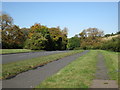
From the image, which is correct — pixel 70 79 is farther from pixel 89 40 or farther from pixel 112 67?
pixel 89 40

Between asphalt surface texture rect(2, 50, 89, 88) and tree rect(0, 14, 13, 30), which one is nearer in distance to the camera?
asphalt surface texture rect(2, 50, 89, 88)

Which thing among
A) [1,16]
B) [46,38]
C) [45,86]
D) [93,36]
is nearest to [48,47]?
[46,38]

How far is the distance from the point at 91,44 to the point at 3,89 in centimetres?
Result: 10306

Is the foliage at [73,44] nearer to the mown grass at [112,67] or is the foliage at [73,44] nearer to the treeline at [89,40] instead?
the treeline at [89,40]

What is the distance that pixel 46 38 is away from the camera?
227 ft

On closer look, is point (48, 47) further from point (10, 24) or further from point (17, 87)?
point (17, 87)

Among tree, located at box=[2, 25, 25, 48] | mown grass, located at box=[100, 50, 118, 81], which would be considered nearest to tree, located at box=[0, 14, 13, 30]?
tree, located at box=[2, 25, 25, 48]

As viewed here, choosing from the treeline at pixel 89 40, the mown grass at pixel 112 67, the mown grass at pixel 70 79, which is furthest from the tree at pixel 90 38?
the mown grass at pixel 70 79

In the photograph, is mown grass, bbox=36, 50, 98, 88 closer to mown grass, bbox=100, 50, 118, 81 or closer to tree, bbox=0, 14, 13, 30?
mown grass, bbox=100, 50, 118, 81

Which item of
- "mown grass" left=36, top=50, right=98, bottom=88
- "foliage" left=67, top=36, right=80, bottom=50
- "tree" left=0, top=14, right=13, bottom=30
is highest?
"tree" left=0, top=14, right=13, bottom=30

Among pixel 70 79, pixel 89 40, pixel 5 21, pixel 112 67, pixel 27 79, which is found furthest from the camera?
pixel 89 40

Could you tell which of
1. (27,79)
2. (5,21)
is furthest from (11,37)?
(27,79)

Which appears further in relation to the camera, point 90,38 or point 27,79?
point 90,38

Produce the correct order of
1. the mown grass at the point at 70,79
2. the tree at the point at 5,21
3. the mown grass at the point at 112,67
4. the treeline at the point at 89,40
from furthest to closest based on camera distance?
the treeline at the point at 89,40 → the tree at the point at 5,21 → the mown grass at the point at 112,67 → the mown grass at the point at 70,79
